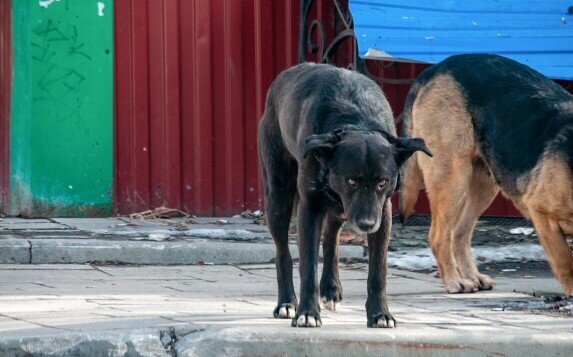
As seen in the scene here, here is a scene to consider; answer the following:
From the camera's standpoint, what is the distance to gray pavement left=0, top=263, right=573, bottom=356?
5.20 metres

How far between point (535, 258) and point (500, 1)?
2.40 m

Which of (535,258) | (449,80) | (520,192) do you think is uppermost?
(449,80)

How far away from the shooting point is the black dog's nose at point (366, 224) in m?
5.29

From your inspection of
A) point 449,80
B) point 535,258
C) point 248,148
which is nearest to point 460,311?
point 449,80

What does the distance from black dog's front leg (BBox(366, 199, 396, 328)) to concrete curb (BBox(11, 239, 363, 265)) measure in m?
3.15

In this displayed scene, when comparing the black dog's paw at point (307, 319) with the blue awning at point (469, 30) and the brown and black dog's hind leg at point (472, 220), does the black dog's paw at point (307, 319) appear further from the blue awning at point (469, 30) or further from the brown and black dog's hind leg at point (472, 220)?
the blue awning at point (469, 30)

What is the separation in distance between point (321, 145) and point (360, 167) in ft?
0.67

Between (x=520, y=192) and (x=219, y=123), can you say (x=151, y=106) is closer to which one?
(x=219, y=123)

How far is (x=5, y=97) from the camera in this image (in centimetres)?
1052

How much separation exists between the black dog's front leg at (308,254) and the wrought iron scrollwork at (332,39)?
4625 mm

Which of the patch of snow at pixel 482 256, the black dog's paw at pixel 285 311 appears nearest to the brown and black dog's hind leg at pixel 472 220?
the patch of snow at pixel 482 256

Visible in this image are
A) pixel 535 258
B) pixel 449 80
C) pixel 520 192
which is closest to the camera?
pixel 520 192

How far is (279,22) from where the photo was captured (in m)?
11.1

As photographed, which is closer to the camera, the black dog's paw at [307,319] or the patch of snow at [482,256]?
the black dog's paw at [307,319]
